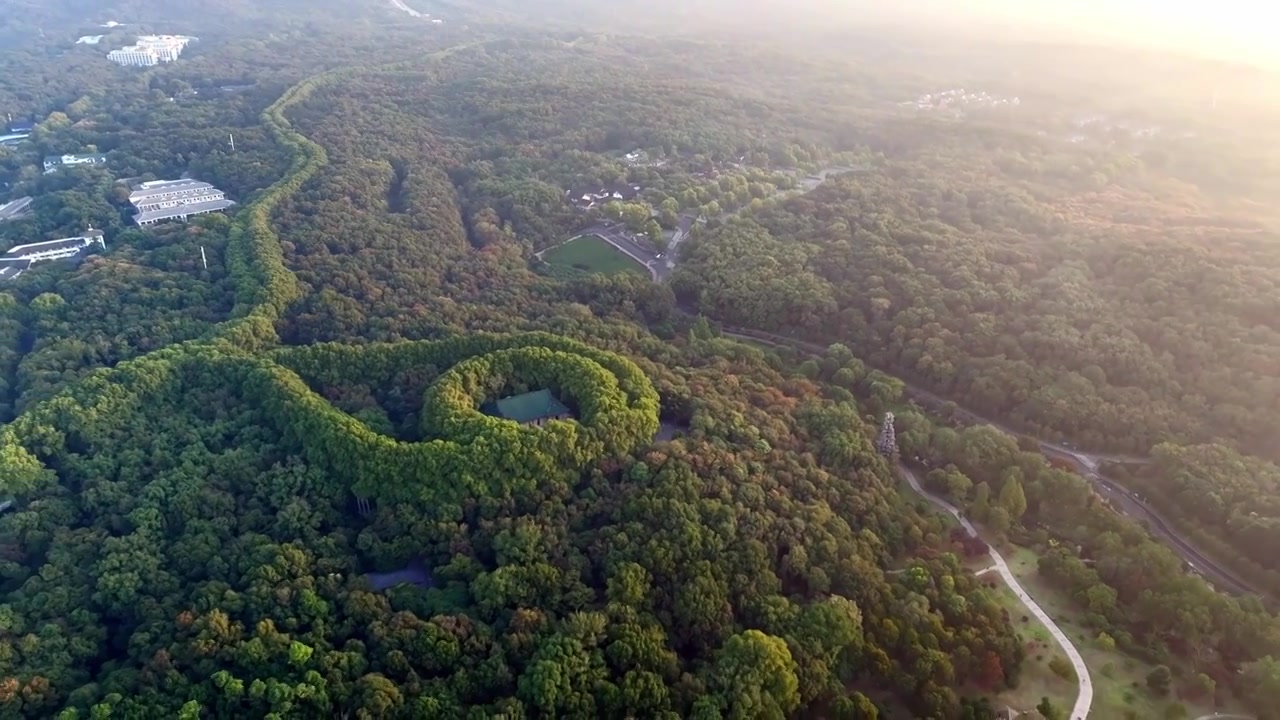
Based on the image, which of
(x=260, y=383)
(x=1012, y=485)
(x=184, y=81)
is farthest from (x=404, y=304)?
(x=184, y=81)

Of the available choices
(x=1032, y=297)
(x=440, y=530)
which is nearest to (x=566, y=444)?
(x=440, y=530)

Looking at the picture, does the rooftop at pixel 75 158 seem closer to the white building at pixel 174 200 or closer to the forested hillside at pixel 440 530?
the white building at pixel 174 200

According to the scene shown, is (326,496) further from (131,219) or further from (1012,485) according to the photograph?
(131,219)

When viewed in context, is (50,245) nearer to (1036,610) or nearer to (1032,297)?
(1036,610)

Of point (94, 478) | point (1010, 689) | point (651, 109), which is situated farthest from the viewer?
point (651, 109)

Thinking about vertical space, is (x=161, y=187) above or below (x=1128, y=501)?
below

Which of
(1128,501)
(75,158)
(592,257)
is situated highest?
(1128,501)

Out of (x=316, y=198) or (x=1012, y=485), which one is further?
(x=316, y=198)

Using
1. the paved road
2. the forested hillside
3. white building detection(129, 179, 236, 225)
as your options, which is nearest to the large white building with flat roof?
white building detection(129, 179, 236, 225)
